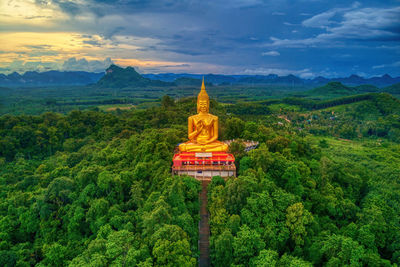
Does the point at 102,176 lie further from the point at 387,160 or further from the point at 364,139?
the point at 364,139

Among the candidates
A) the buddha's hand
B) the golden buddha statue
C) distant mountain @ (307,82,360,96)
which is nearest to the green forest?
the golden buddha statue

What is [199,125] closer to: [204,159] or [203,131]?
[203,131]

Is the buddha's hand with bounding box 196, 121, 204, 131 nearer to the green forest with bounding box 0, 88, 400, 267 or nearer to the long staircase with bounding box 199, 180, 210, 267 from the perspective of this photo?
the green forest with bounding box 0, 88, 400, 267

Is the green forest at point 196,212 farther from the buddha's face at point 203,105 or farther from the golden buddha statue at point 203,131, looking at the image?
the buddha's face at point 203,105

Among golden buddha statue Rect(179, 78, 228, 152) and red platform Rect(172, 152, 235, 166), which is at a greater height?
golden buddha statue Rect(179, 78, 228, 152)

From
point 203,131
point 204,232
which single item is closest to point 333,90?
point 203,131

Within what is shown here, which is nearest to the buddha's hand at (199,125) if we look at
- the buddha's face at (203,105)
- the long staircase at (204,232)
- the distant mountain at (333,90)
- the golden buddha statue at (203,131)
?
the golden buddha statue at (203,131)
